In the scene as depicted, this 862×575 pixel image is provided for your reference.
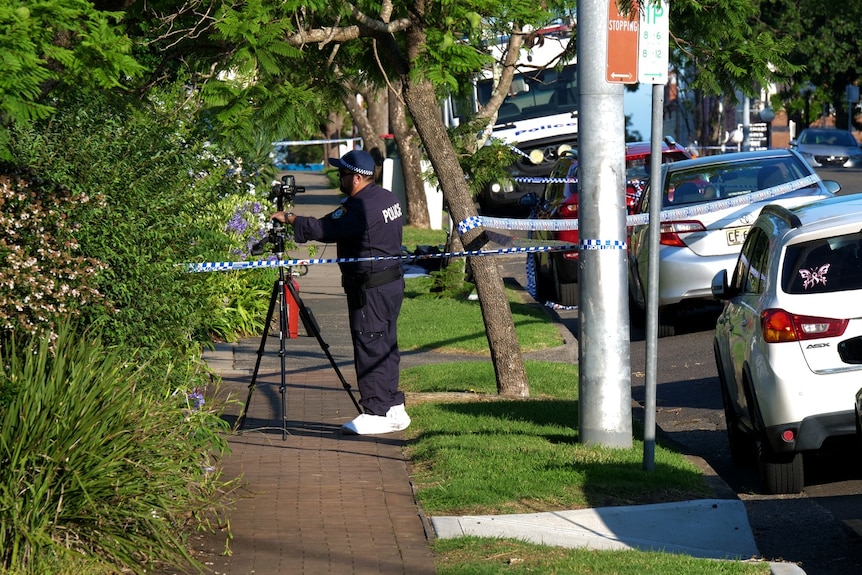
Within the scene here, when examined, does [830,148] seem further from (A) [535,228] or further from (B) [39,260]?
(B) [39,260]

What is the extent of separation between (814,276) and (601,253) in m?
1.34

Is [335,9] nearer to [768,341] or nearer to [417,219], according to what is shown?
[768,341]

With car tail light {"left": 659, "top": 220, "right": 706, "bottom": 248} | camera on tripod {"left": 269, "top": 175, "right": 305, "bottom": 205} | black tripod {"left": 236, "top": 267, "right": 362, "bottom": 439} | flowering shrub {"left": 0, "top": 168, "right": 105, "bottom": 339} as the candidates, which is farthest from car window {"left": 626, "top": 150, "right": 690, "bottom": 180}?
flowering shrub {"left": 0, "top": 168, "right": 105, "bottom": 339}

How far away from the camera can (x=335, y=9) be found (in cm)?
948

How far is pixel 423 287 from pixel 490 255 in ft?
26.9

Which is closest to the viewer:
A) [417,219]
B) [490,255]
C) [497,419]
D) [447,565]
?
[447,565]

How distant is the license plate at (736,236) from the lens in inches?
514

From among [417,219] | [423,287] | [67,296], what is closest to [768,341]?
[67,296]

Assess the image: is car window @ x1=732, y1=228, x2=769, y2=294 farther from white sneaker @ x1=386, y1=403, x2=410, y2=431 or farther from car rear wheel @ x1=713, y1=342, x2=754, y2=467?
white sneaker @ x1=386, y1=403, x2=410, y2=431

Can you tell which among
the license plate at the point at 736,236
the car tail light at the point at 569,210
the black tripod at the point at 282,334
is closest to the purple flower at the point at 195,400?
the black tripod at the point at 282,334

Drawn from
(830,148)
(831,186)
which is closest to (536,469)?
(831,186)

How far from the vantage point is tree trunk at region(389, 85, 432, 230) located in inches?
1045

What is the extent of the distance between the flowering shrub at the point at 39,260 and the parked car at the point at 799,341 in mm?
3663

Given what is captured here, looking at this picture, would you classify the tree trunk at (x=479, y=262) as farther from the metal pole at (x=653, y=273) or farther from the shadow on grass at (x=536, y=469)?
the metal pole at (x=653, y=273)
